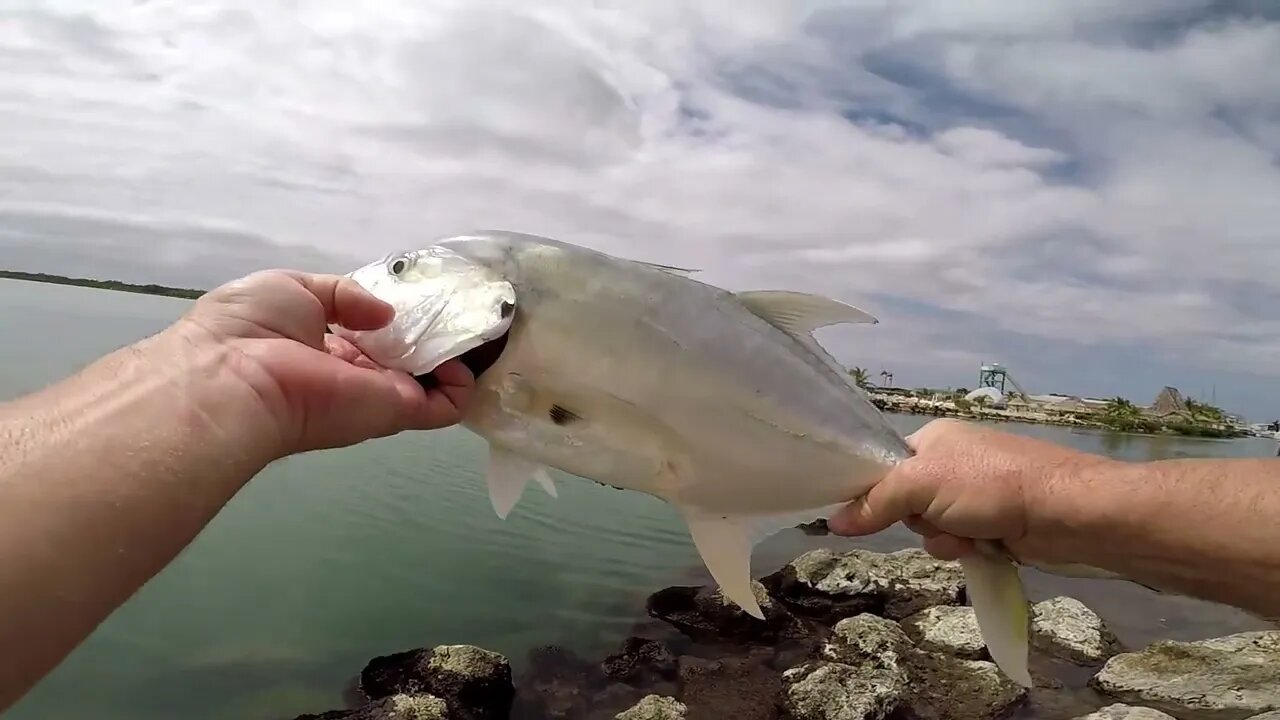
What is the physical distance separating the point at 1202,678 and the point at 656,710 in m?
8.53

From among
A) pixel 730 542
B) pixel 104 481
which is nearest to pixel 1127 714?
pixel 730 542

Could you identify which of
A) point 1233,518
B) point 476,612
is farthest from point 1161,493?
point 476,612

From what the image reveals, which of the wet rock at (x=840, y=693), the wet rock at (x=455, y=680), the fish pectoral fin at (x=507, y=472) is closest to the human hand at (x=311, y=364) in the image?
the fish pectoral fin at (x=507, y=472)

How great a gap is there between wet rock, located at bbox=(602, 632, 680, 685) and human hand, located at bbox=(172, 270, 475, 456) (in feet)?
30.4

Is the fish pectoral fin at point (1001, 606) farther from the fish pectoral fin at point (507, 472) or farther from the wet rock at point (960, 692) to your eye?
the wet rock at point (960, 692)

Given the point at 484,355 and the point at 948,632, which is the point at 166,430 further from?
the point at 948,632

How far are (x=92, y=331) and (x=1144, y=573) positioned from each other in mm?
69859

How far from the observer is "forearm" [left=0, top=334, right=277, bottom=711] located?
1.75 m

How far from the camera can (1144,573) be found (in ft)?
10.2

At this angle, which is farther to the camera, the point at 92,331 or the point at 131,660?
the point at 92,331

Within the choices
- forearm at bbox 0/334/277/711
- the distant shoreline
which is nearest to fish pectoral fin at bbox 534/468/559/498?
forearm at bbox 0/334/277/711

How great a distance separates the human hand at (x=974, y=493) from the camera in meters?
3.20

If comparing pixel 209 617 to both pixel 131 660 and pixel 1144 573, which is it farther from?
pixel 1144 573

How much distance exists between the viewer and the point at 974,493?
3.26 meters
